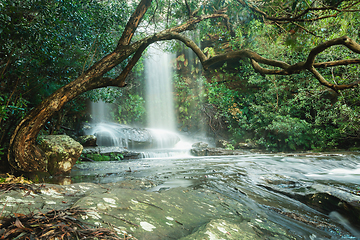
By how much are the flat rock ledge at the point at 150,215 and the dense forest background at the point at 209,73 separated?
6.33ft

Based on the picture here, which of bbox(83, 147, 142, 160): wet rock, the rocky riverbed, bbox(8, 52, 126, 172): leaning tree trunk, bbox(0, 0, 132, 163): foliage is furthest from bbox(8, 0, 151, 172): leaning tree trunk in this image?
bbox(83, 147, 142, 160): wet rock

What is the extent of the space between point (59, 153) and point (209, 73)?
14424 millimetres

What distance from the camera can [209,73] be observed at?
1708 cm

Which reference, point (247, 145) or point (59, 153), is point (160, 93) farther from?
point (59, 153)

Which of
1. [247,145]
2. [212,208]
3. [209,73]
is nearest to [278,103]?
[247,145]

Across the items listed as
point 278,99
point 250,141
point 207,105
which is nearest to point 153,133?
point 207,105

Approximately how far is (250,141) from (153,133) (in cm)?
687

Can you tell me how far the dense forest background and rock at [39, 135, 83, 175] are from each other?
86 centimetres

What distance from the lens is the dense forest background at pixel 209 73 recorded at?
12.9 ft

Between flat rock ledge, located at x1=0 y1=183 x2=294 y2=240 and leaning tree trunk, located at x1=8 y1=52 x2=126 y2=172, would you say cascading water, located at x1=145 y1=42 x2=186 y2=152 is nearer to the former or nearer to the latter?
leaning tree trunk, located at x1=8 y1=52 x2=126 y2=172

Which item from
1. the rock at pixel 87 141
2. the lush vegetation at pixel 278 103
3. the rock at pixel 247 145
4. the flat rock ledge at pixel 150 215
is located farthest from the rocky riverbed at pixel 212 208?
the rock at pixel 247 145

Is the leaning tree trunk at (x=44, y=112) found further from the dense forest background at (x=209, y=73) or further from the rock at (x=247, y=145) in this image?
the rock at (x=247, y=145)

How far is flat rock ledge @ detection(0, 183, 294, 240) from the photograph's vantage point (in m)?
1.24

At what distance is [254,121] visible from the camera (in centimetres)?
1293
